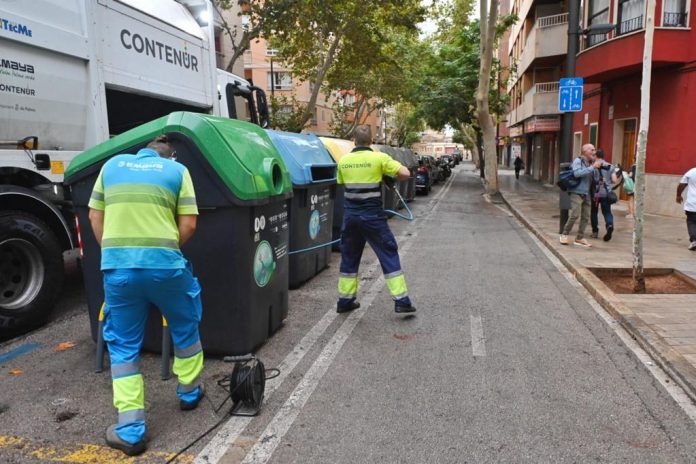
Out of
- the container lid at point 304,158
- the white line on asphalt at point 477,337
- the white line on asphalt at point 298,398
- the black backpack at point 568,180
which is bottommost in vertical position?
the white line on asphalt at point 477,337

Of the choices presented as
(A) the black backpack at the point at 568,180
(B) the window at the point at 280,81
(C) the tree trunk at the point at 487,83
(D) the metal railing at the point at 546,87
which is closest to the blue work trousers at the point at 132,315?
(A) the black backpack at the point at 568,180

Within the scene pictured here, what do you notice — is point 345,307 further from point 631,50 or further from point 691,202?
point 631,50

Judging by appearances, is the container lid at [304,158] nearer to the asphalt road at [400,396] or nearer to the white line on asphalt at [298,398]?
the asphalt road at [400,396]

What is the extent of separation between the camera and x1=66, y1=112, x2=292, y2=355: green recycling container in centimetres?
408

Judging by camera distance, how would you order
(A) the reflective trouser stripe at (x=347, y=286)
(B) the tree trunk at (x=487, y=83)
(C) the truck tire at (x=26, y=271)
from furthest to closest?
(B) the tree trunk at (x=487, y=83) → (A) the reflective trouser stripe at (x=347, y=286) → (C) the truck tire at (x=26, y=271)

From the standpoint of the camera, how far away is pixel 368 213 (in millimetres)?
Answer: 5508

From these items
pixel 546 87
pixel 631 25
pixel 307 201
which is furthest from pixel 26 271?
pixel 546 87

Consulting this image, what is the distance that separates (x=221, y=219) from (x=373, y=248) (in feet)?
6.14

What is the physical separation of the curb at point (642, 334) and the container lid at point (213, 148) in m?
3.43

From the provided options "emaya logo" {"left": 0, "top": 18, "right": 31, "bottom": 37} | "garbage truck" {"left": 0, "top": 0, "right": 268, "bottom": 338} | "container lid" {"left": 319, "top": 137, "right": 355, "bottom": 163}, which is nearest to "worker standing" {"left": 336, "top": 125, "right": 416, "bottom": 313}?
"garbage truck" {"left": 0, "top": 0, "right": 268, "bottom": 338}

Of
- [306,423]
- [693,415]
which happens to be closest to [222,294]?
[306,423]

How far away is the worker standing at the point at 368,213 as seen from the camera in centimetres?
550

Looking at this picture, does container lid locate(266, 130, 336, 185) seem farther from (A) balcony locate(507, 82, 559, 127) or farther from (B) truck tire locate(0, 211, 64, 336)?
(A) balcony locate(507, 82, 559, 127)

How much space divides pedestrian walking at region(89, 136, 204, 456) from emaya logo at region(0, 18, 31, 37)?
2.62 metres
